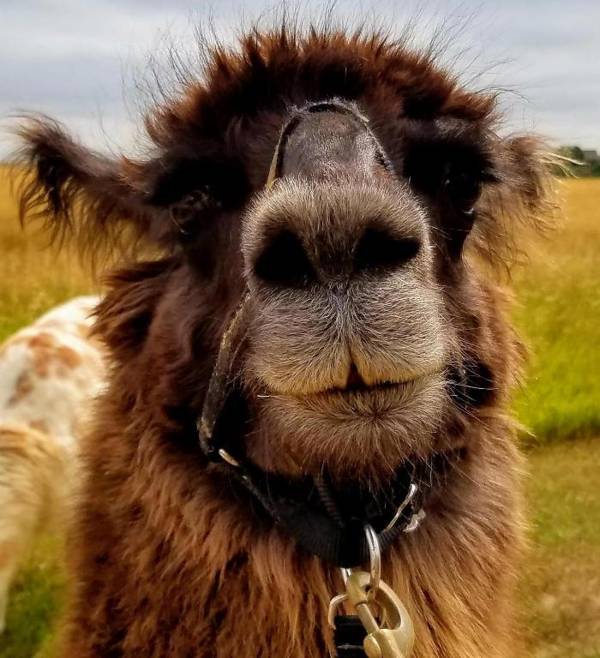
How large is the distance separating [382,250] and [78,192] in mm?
Answer: 1624

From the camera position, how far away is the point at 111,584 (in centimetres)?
259

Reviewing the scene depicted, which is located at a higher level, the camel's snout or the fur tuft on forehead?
the fur tuft on forehead

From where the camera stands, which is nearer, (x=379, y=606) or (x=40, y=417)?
(x=379, y=606)

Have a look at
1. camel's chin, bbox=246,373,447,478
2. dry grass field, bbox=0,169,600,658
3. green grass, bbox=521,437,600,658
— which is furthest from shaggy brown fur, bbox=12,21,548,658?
green grass, bbox=521,437,600,658

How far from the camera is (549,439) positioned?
301 inches

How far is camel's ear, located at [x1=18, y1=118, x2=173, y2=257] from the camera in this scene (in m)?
3.14

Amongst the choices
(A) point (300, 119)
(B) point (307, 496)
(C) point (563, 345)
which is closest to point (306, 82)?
(A) point (300, 119)

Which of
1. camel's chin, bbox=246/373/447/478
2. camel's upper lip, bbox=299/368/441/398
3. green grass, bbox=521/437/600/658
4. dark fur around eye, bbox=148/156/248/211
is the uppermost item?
dark fur around eye, bbox=148/156/248/211

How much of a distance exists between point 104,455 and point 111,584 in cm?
40

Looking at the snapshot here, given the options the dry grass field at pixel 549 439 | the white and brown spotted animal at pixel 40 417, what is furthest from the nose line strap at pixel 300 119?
the white and brown spotted animal at pixel 40 417

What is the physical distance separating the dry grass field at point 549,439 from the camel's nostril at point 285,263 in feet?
5.22

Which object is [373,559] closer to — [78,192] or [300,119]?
[300,119]

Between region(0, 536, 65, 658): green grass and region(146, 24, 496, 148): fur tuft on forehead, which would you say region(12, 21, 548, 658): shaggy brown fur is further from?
region(0, 536, 65, 658): green grass

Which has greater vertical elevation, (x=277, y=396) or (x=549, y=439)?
(x=277, y=396)
